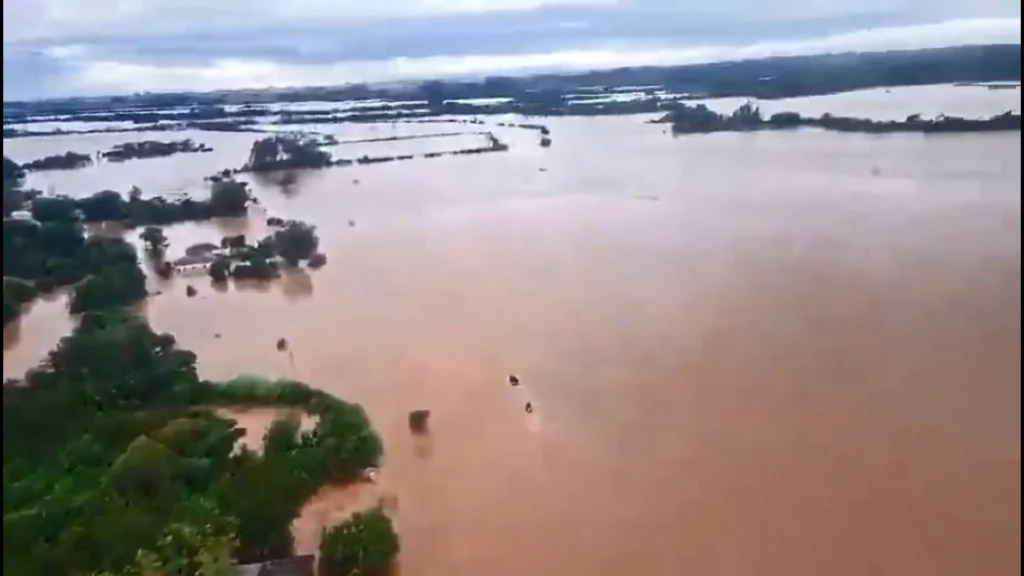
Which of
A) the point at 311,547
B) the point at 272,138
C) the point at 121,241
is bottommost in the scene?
the point at 311,547

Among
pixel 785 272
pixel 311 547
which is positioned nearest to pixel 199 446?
pixel 311 547

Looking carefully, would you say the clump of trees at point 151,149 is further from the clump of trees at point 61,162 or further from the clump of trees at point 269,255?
A: the clump of trees at point 269,255

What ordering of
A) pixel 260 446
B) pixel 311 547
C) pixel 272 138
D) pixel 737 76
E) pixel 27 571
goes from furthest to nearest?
1. pixel 737 76
2. pixel 272 138
3. pixel 260 446
4. pixel 311 547
5. pixel 27 571

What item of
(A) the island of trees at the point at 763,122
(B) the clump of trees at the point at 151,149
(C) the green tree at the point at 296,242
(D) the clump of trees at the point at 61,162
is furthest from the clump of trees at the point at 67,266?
(A) the island of trees at the point at 763,122

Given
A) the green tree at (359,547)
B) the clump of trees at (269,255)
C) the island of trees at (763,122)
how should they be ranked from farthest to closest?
the island of trees at (763,122), the clump of trees at (269,255), the green tree at (359,547)

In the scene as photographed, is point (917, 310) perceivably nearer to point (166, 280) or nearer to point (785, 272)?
point (785, 272)

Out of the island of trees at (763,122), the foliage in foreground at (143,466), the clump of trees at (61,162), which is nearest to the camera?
the foliage in foreground at (143,466)
